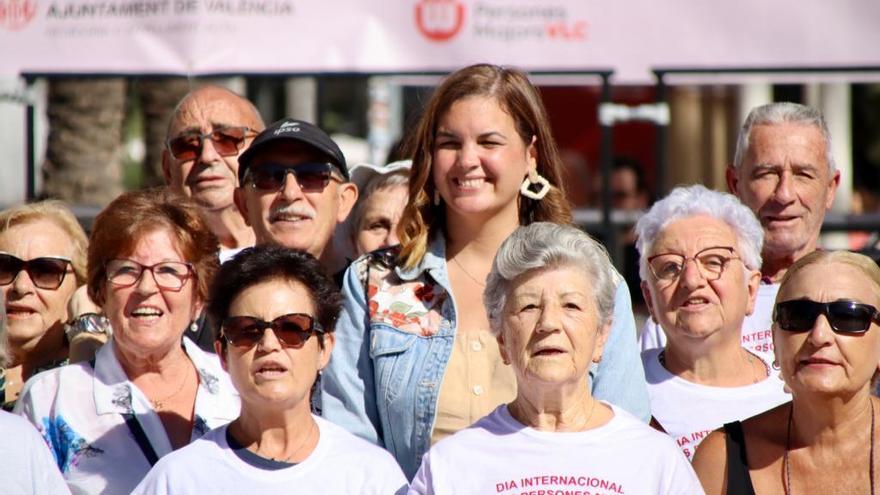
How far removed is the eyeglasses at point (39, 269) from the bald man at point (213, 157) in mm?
617

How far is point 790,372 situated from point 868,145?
20.8 metres

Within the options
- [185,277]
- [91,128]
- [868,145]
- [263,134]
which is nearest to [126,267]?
[185,277]

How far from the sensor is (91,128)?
9.86 meters

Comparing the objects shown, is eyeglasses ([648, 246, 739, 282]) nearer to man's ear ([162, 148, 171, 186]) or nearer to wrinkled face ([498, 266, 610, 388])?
wrinkled face ([498, 266, 610, 388])

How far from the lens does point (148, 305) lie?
413 centimetres

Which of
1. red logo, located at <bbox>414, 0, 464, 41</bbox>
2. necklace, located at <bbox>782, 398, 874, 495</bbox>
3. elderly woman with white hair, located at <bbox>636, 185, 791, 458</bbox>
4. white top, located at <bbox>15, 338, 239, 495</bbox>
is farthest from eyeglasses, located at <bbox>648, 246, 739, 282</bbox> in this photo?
red logo, located at <bbox>414, 0, 464, 41</bbox>

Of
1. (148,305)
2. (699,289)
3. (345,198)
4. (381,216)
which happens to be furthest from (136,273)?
(699,289)

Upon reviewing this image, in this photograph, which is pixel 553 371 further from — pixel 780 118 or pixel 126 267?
pixel 780 118

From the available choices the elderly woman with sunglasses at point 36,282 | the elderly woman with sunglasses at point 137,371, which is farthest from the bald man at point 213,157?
the elderly woman with sunglasses at point 137,371

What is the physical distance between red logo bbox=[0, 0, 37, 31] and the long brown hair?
126 inches

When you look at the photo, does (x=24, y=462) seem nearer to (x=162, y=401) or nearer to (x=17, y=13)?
(x=162, y=401)

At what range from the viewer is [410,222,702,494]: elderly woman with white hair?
3.37 m

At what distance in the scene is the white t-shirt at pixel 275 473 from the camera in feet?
11.5

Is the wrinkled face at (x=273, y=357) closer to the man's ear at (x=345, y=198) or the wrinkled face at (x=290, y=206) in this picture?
the wrinkled face at (x=290, y=206)
